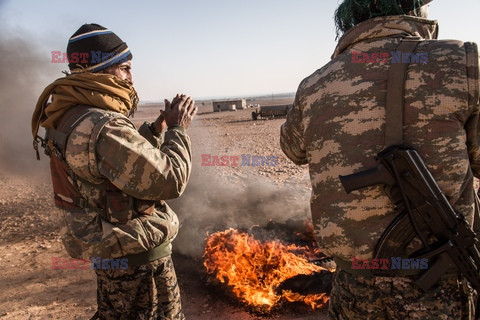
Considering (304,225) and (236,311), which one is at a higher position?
(304,225)

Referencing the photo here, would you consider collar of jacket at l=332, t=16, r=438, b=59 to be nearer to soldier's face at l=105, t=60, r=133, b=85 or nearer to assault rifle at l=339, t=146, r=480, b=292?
assault rifle at l=339, t=146, r=480, b=292

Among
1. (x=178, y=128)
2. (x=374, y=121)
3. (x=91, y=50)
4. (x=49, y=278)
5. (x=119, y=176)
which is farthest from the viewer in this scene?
(x=49, y=278)

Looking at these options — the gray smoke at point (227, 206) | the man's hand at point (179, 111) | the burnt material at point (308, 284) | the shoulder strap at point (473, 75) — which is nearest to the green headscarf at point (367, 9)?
the shoulder strap at point (473, 75)

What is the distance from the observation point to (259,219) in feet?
19.3

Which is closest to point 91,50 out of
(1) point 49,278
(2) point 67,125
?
(2) point 67,125

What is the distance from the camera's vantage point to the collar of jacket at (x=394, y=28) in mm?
1604

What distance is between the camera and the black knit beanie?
2127 millimetres

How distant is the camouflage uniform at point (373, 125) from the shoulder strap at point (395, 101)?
0.08ft

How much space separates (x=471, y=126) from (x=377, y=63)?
0.48 metres

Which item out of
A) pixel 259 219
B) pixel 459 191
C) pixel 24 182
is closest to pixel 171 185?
pixel 459 191

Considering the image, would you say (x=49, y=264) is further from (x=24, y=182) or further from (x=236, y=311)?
(x=24, y=182)

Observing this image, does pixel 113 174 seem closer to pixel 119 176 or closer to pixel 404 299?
pixel 119 176

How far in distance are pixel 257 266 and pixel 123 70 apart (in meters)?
2.70

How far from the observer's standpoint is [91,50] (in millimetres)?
2135
